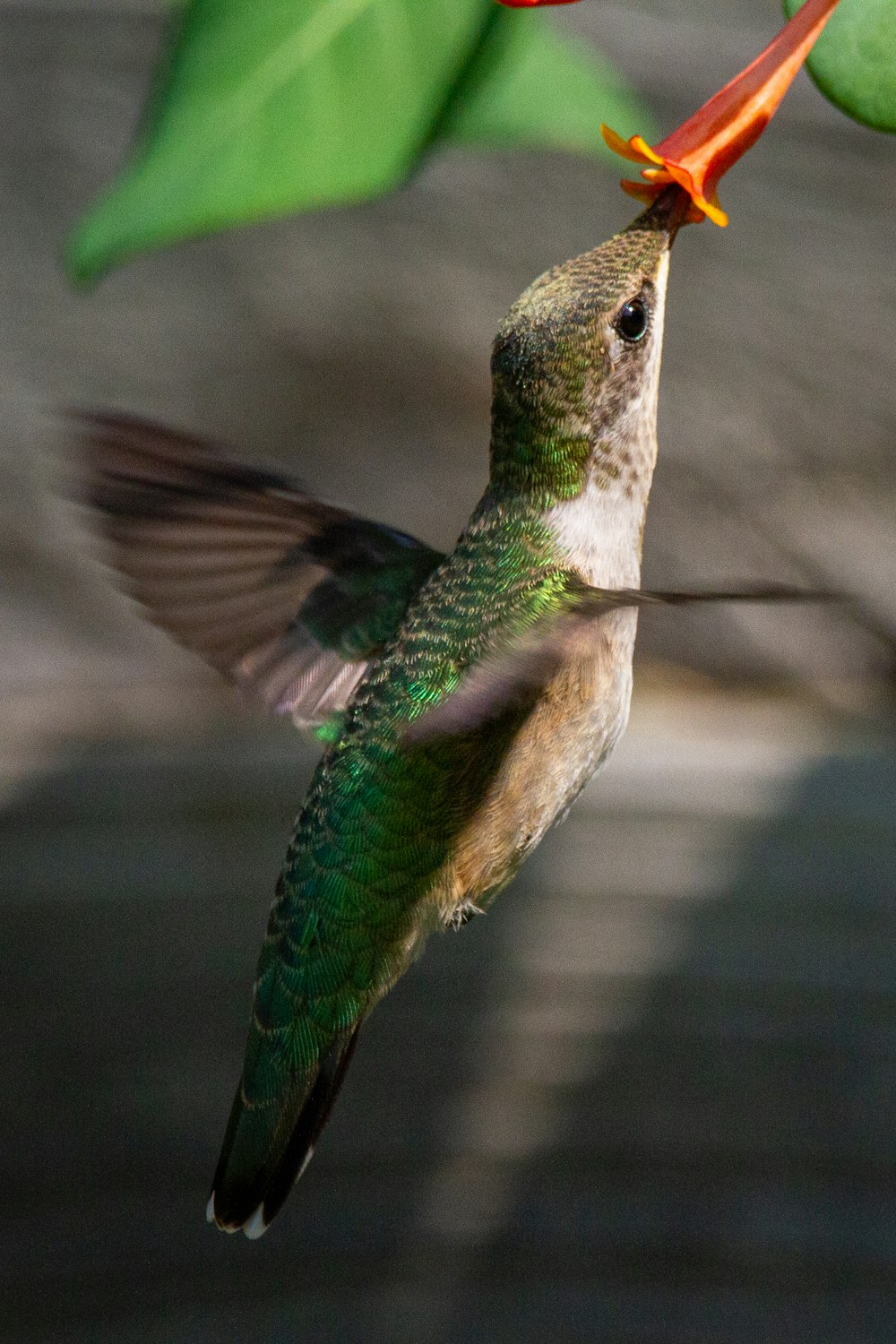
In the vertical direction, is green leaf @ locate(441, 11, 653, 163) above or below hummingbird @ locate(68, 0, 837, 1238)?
above

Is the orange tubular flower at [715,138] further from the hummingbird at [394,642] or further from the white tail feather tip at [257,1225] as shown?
the white tail feather tip at [257,1225]

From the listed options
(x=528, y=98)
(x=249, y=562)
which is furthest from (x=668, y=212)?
(x=249, y=562)

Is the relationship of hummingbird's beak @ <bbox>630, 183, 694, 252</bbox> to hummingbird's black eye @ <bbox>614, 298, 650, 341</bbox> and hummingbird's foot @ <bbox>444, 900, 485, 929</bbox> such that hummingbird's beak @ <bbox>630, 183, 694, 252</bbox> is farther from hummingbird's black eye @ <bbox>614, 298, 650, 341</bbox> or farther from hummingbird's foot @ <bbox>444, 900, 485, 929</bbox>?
hummingbird's foot @ <bbox>444, 900, 485, 929</bbox>

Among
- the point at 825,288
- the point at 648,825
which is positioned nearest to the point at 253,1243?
the point at 648,825

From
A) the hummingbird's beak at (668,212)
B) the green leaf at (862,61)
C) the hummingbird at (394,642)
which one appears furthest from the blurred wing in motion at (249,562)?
the green leaf at (862,61)

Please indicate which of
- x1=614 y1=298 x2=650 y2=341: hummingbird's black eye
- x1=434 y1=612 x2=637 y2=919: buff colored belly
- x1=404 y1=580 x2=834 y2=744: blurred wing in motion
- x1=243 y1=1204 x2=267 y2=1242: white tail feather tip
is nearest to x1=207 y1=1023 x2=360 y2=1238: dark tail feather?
x1=243 y1=1204 x2=267 y2=1242: white tail feather tip

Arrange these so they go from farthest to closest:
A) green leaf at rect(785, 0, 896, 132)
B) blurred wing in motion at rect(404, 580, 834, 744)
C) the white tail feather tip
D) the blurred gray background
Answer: the blurred gray background < the white tail feather tip < blurred wing in motion at rect(404, 580, 834, 744) < green leaf at rect(785, 0, 896, 132)
